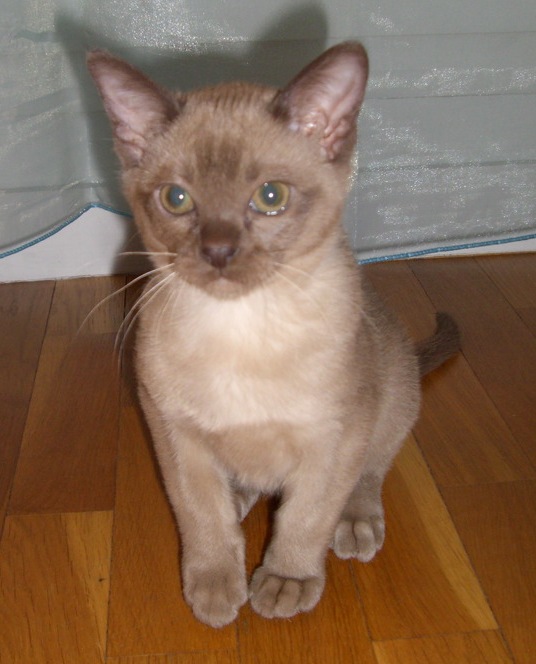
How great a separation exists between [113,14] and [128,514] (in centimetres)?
120

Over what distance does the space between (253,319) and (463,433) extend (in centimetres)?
73

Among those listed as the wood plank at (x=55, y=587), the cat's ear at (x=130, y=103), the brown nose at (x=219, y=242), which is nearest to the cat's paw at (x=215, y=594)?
the wood plank at (x=55, y=587)

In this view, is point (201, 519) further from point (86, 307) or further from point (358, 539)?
point (86, 307)

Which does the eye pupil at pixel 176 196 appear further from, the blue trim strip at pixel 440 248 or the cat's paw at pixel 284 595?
the blue trim strip at pixel 440 248

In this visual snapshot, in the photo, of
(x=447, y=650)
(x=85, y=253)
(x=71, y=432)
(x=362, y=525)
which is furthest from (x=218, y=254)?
(x=85, y=253)

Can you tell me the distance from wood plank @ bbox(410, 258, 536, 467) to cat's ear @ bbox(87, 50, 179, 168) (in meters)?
1.03

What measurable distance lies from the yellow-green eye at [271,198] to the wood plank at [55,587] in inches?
28.5

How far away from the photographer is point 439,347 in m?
1.96

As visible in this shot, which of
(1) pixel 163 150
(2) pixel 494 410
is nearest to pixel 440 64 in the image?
(2) pixel 494 410

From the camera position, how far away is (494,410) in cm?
194

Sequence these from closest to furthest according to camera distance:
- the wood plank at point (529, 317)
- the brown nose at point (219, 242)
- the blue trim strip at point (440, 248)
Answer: the brown nose at point (219, 242) → the wood plank at point (529, 317) → the blue trim strip at point (440, 248)

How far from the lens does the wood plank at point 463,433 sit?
5.76ft

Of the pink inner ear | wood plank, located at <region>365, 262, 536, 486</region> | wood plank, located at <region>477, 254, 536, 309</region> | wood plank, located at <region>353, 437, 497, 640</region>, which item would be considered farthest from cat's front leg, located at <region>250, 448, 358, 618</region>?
wood plank, located at <region>477, 254, 536, 309</region>

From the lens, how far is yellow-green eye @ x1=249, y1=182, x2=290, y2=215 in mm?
1238
